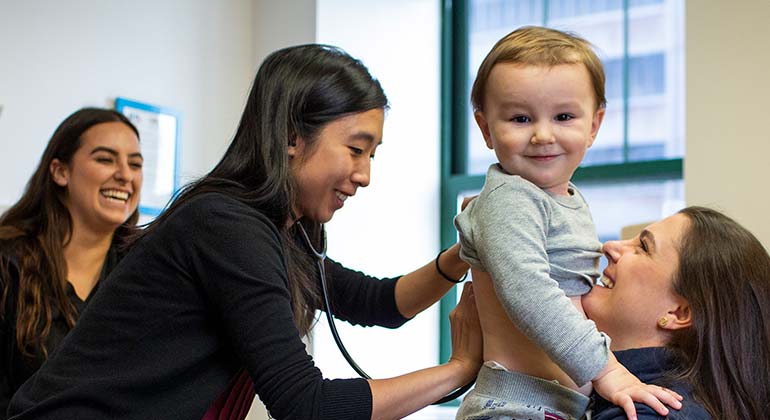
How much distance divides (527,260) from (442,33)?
8.71 feet

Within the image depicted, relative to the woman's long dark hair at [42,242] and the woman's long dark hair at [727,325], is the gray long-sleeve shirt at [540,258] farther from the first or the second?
the woman's long dark hair at [42,242]

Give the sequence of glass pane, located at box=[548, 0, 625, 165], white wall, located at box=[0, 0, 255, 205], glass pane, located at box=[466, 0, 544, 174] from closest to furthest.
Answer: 1. white wall, located at box=[0, 0, 255, 205]
2. glass pane, located at box=[548, 0, 625, 165]
3. glass pane, located at box=[466, 0, 544, 174]

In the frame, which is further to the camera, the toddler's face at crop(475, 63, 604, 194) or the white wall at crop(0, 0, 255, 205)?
the white wall at crop(0, 0, 255, 205)

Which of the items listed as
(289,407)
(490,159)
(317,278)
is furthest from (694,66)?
(289,407)

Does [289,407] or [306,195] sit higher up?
[306,195]

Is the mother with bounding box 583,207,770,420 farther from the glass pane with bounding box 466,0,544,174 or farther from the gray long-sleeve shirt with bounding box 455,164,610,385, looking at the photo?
the glass pane with bounding box 466,0,544,174

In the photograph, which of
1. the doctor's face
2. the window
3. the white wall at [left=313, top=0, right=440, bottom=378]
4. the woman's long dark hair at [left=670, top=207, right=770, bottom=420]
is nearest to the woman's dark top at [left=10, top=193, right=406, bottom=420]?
the doctor's face

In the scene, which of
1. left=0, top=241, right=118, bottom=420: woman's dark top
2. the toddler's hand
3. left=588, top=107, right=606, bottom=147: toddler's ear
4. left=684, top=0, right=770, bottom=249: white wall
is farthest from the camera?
left=684, top=0, right=770, bottom=249: white wall

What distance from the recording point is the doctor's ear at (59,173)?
268 centimetres

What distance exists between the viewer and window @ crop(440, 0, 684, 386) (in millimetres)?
3330

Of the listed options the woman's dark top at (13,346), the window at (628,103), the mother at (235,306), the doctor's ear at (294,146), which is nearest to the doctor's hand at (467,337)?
the mother at (235,306)

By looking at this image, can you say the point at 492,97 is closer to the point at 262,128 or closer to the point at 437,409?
the point at 262,128

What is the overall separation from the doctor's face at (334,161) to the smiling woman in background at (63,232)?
1.07 metres

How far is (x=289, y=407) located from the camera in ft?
4.71
